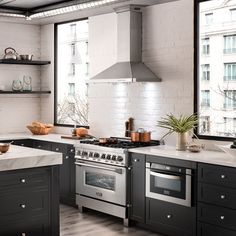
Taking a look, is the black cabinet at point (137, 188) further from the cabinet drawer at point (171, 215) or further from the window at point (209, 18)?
the window at point (209, 18)

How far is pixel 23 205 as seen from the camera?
4703mm

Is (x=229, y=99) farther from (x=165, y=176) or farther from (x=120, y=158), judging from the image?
(x=120, y=158)

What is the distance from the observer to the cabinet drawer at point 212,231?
4.88 meters

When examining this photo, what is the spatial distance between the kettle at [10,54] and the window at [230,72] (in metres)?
3.92

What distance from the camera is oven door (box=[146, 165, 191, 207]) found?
528 cm

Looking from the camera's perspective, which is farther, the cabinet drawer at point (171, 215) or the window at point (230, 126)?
the window at point (230, 126)

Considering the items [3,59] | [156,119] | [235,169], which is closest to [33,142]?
[3,59]

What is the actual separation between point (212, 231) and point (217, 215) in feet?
0.64

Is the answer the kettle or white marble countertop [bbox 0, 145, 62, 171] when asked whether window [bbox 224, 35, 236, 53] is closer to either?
white marble countertop [bbox 0, 145, 62, 171]

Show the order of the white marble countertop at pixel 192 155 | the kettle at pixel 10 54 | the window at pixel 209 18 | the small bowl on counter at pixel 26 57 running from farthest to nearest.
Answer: the small bowl on counter at pixel 26 57 < the kettle at pixel 10 54 < the window at pixel 209 18 < the white marble countertop at pixel 192 155

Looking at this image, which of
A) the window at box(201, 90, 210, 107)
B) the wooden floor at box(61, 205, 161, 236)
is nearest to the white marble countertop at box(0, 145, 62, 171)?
the wooden floor at box(61, 205, 161, 236)

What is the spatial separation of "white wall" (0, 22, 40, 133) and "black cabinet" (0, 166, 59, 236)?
3832 millimetres

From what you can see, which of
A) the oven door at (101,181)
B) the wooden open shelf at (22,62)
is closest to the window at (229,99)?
the oven door at (101,181)

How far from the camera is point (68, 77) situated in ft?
27.6
